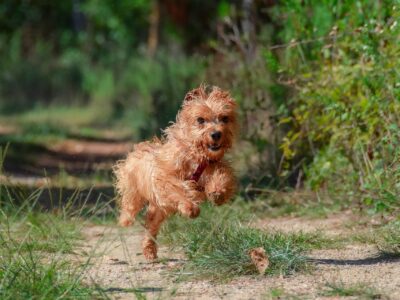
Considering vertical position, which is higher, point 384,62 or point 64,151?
point 384,62

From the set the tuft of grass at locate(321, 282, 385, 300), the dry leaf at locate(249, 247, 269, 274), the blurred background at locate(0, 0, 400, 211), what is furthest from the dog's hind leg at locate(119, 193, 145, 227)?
the tuft of grass at locate(321, 282, 385, 300)

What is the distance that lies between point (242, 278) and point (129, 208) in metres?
1.50

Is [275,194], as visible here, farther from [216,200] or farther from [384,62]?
[216,200]

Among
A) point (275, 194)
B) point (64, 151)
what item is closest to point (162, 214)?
point (275, 194)

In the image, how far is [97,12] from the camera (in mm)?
31688

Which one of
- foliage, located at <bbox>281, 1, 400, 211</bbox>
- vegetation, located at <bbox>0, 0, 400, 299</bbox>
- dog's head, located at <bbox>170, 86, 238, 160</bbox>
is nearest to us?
vegetation, located at <bbox>0, 0, 400, 299</bbox>

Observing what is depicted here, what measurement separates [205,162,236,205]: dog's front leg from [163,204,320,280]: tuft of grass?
18 centimetres

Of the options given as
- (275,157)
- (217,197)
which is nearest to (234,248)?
(217,197)

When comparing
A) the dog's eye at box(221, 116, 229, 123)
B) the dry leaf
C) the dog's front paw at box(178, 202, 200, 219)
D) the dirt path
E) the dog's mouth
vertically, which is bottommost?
the dirt path

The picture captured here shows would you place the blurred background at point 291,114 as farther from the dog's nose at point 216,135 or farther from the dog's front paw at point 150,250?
the dog's nose at point 216,135

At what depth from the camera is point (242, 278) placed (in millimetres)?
5961

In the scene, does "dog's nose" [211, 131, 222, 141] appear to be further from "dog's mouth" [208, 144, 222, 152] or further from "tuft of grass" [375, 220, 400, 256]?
"tuft of grass" [375, 220, 400, 256]

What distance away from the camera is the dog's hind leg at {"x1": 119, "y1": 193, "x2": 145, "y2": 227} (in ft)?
23.3

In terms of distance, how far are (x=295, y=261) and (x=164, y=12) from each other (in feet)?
78.5
